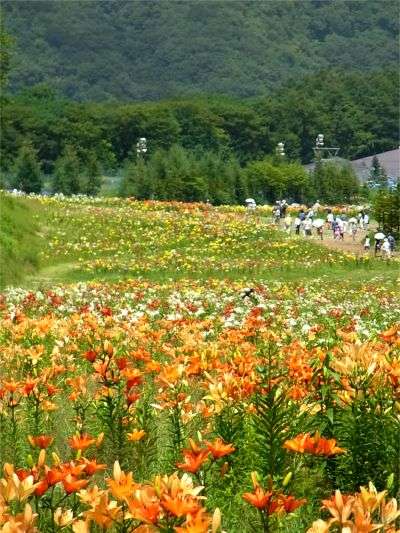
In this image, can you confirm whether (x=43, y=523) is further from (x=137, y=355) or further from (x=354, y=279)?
(x=354, y=279)

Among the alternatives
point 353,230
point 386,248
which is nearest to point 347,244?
point 353,230

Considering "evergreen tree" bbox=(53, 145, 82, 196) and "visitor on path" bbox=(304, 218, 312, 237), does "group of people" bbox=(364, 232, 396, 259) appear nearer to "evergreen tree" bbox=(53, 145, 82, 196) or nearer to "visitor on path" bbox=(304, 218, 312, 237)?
"visitor on path" bbox=(304, 218, 312, 237)

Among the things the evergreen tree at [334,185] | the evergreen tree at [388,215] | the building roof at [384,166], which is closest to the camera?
the evergreen tree at [388,215]

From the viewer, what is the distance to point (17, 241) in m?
22.5

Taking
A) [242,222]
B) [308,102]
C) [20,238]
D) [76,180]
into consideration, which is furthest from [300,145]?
[20,238]

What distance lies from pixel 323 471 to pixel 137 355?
1.50 m

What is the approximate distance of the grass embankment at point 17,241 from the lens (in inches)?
757

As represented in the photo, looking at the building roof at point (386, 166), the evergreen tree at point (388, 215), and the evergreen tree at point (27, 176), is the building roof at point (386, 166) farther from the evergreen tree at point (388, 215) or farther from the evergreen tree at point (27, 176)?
the evergreen tree at point (388, 215)

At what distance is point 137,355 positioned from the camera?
4.40 m

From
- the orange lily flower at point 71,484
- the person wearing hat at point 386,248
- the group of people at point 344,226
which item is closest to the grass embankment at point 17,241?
the person wearing hat at point 386,248

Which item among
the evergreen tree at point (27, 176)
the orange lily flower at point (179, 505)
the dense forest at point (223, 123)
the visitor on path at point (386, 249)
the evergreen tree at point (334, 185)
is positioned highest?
the dense forest at point (223, 123)

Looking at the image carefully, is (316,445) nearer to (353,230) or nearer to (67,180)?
(353,230)

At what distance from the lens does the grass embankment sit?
1923 cm

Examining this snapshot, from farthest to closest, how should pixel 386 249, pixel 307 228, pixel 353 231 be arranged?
pixel 353 231 → pixel 307 228 → pixel 386 249
